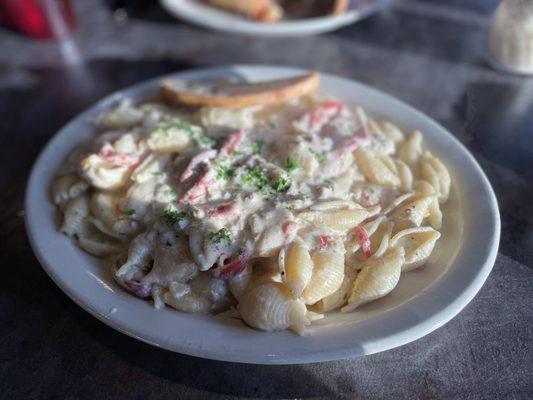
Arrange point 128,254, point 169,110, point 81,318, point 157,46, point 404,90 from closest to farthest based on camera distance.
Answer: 1. point 128,254
2. point 81,318
3. point 169,110
4. point 404,90
5. point 157,46

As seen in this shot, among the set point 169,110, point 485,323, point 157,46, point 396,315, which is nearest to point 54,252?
point 169,110

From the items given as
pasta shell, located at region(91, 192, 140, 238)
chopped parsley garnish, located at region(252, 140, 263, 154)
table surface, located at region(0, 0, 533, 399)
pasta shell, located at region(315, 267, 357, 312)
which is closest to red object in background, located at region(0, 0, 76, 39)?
table surface, located at region(0, 0, 533, 399)

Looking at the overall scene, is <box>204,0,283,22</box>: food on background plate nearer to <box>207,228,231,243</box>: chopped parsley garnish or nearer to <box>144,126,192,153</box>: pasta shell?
<box>144,126,192,153</box>: pasta shell

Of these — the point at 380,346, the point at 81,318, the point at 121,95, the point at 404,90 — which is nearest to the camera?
the point at 380,346

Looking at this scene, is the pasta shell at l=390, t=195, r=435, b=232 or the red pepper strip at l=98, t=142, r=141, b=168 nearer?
the pasta shell at l=390, t=195, r=435, b=232

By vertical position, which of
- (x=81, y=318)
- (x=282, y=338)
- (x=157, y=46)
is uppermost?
(x=157, y=46)

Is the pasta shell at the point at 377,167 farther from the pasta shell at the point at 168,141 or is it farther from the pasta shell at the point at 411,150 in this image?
the pasta shell at the point at 168,141

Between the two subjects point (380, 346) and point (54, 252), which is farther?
point (54, 252)

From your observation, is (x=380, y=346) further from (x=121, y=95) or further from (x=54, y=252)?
(x=121, y=95)
